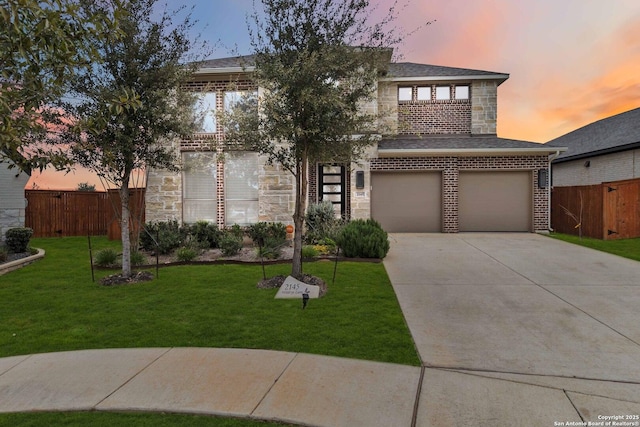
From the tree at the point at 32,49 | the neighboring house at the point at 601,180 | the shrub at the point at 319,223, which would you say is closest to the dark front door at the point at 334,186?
the shrub at the point at 319,223

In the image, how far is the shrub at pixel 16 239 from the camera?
34.1 feet

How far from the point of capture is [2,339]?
4.69 meters

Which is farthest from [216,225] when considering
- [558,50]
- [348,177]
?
[558,50]

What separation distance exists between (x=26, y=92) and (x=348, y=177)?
436 inches

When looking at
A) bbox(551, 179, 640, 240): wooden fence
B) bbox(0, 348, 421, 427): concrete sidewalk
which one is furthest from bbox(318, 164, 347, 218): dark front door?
bbox(0, 348, 421, 427): concrete sidewalk

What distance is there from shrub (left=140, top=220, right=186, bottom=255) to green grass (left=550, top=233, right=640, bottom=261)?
12147 mm

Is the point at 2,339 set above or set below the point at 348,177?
below

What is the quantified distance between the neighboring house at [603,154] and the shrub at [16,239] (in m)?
18.5

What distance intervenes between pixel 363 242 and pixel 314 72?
457cm

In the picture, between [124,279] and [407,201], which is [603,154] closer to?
[407,201]

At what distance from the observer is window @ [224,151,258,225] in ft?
42.0

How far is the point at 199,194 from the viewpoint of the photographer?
1287 centimetres

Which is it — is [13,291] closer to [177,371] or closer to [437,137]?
[177,371]

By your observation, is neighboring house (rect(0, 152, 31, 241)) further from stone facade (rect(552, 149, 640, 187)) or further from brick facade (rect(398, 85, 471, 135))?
stone facade (rect(552, 149, 640, 187))
